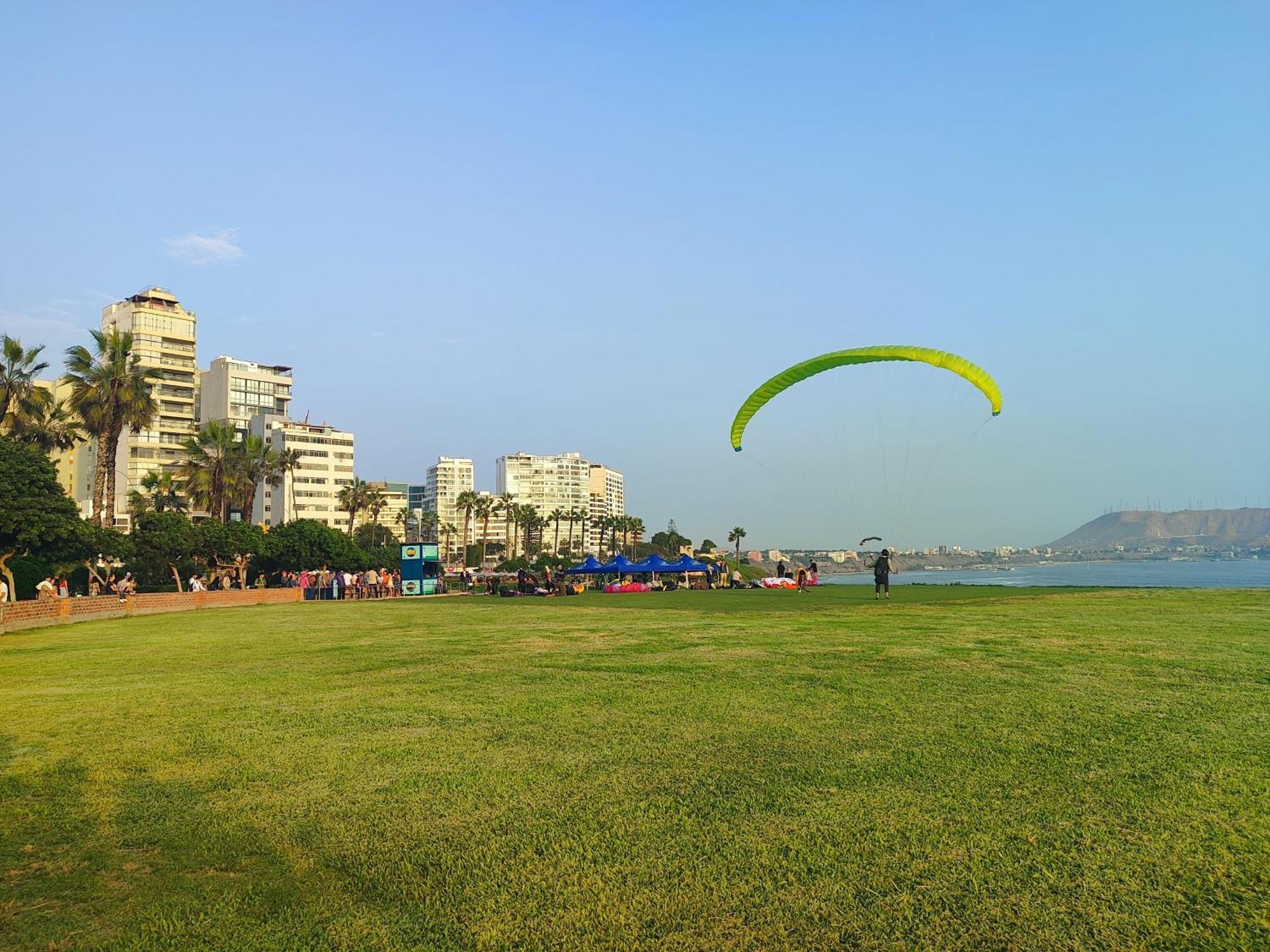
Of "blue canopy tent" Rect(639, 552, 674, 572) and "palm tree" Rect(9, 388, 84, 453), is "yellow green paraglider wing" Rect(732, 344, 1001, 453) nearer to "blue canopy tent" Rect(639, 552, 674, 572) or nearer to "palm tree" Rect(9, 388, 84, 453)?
"blue canopy tent" Rect(639, 552, 674, 572)

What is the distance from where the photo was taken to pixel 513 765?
269 inches

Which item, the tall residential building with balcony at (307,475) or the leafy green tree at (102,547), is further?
the tall residential building with balcony at (307,475)

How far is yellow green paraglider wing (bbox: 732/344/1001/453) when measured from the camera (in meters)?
24.6

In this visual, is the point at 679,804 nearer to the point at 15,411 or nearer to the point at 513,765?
the point at 513,765

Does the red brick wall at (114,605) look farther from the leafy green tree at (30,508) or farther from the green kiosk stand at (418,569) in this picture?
the green kiosk stand at (418,569)

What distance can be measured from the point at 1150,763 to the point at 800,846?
330 centimetres

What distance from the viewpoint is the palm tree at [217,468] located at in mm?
59531

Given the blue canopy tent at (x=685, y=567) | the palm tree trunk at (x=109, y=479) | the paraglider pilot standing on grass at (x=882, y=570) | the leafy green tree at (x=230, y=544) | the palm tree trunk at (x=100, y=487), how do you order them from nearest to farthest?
1. the paraglider pilot standing on grass at (x=882, y=570)
2. the palm tree trunk at (x=109, y=479)
3. the palm tree trunk at (x=100, y=487)
4. the leafy green tree at (x=230, y=544)
5. the blue canopy tent at (x=685, y=567)

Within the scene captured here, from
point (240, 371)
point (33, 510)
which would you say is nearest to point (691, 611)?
point (33, 510)

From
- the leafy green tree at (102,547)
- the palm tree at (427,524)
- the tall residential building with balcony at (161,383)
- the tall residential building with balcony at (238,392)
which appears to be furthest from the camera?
the palm tree at (427,524)

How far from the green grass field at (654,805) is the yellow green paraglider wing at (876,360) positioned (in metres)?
13.1

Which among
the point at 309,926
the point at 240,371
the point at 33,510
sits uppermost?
the point at 240,371

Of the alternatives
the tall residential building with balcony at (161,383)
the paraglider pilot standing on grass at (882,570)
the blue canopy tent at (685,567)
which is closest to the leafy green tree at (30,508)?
the blue canopy tent at (685,567)

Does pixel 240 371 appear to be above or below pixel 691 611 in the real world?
above
